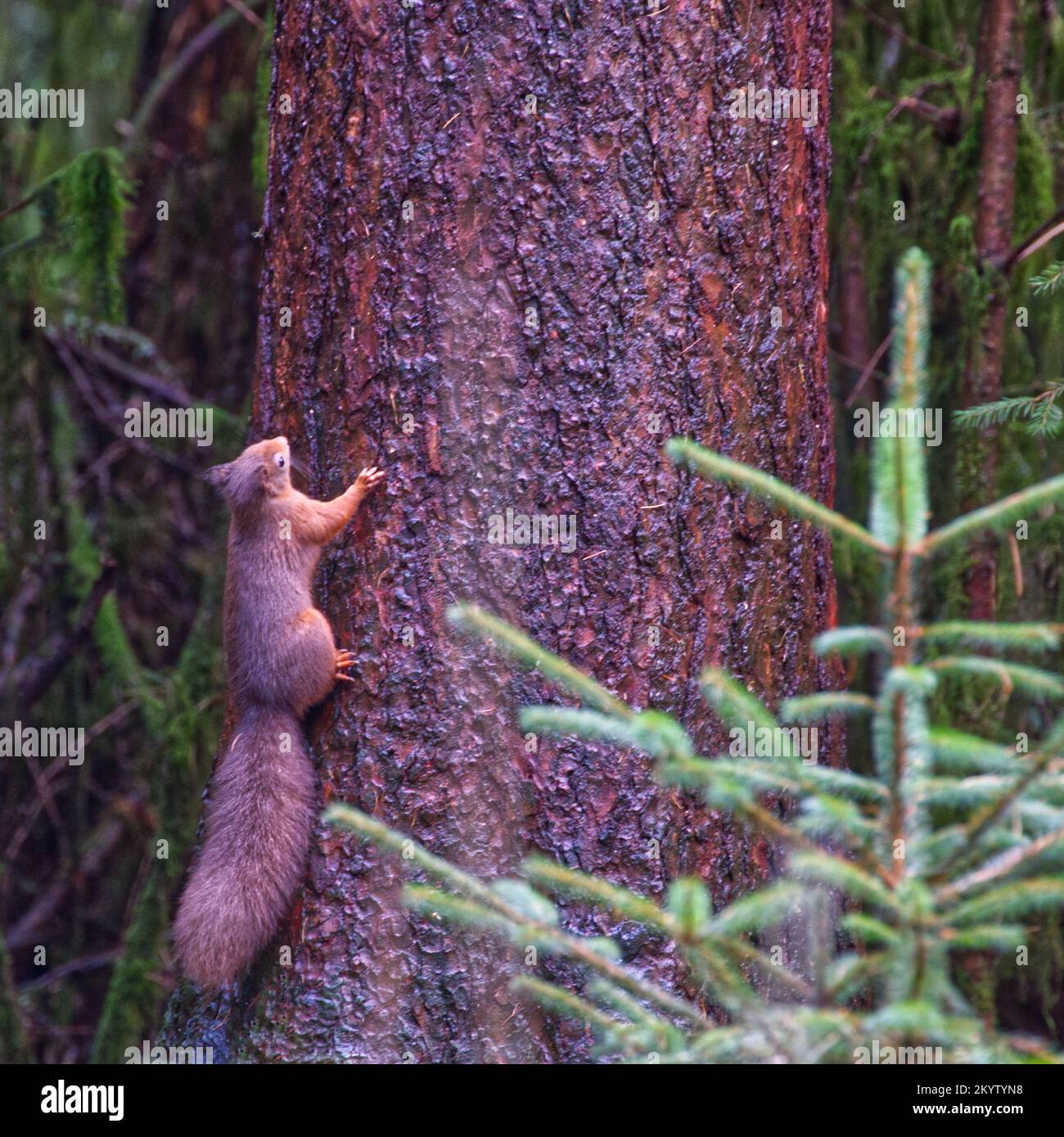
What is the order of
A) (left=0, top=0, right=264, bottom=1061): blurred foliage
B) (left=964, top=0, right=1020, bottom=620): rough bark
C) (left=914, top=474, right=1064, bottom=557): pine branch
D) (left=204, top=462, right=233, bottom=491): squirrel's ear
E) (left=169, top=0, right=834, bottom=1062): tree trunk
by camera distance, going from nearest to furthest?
(left=914, top=474, right=1064, bottom=557): pine branch, (left=169, top=0, right=834, bottom=1062): tree trunk, (left=204, top=462, right=233, bottom=491): squirrel's ear, (left=964, top=0, right=1020, bottom=620): rough bark, (left=0, top=0, right=264, bottom=1061): blurred foliage

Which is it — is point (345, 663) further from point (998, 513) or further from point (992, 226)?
point (992, 226)

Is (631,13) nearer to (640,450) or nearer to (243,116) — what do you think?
(640,450)

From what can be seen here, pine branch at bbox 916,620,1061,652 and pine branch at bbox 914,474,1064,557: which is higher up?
pine branch at bbox 914,474,1064,557

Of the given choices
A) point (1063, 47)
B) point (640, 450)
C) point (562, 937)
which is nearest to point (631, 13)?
point (640, 450)

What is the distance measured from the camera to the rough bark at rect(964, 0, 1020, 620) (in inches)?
165

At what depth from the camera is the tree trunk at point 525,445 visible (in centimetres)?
271

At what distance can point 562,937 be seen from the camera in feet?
5.58

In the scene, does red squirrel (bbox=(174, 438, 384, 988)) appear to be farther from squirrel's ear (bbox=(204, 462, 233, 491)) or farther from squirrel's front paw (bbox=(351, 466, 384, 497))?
squirrel's ear (bbox=(204, 462, 233, 491))

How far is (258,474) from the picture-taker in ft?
11.2

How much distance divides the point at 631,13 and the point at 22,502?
4.09 meters

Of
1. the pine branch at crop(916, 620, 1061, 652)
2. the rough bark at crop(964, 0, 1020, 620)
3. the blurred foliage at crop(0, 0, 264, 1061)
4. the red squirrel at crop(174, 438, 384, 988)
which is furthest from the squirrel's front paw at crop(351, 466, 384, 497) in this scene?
the rough bark at crop(964, 0, 1020, 620)

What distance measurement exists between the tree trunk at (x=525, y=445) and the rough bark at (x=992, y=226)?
167 cm

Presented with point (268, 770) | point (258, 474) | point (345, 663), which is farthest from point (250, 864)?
point (258, 474)
